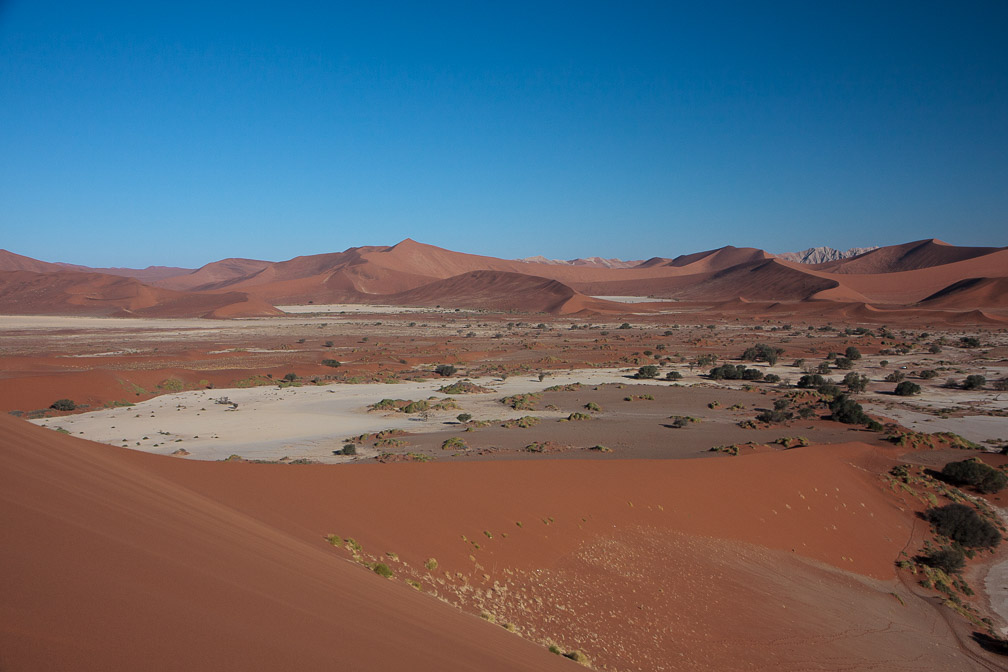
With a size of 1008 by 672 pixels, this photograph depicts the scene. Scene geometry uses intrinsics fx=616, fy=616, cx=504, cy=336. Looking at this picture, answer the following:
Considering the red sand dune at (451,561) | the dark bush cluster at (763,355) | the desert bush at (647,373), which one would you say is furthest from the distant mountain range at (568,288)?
the red sand dune at (451,561)

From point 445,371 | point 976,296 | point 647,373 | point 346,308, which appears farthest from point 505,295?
point 647,373

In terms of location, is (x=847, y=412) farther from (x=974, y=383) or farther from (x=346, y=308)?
(x=346, y=308)

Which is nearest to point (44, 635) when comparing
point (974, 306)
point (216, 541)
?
point (216, 541)

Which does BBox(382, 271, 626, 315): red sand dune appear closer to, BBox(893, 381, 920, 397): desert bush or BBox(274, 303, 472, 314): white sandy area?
BBox(274, 303, 472, 314): white sandy area

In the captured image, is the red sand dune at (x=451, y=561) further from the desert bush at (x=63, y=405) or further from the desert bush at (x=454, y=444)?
the desert bush at (x=63, y=405)

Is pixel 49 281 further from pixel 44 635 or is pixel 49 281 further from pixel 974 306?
pixel 974 306

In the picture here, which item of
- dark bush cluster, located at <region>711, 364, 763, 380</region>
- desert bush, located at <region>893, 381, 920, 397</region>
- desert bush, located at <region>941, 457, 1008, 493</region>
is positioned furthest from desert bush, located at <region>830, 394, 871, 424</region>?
dark bush cluster, located at <region>711, 364, 763, 380</region>
